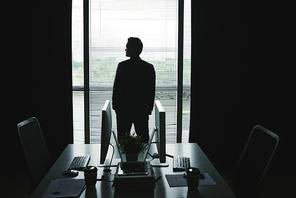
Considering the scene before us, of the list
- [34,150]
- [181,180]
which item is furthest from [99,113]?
[181,180]

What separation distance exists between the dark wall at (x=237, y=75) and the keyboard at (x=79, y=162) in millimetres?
2160

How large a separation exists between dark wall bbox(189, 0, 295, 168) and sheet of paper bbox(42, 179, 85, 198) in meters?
2.54

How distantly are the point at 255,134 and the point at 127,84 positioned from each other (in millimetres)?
1625

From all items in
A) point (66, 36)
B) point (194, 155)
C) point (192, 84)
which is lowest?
point (194, 155)

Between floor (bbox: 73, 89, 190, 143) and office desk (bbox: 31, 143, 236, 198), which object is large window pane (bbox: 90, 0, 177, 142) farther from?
office desk (bbox: 31, 143, 236, 198)

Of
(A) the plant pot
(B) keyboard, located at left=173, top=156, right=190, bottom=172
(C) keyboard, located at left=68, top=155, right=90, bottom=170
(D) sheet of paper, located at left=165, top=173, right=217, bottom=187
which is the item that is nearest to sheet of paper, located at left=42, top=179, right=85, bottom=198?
(C) keyboard, located at left=68, top=155, right=90, bottom=170

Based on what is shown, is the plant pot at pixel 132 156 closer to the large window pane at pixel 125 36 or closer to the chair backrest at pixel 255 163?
the chair backrest at pixel 255 163

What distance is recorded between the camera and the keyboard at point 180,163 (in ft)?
6.98

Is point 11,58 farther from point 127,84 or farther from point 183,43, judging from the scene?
point 183,43

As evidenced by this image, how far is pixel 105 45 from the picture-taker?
4254 mm

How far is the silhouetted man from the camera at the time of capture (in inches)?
134

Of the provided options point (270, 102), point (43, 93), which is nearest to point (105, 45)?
point (43, 93)

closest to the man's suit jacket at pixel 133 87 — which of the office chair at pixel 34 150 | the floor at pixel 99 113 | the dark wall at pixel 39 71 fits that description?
the floor at pixel 99 113

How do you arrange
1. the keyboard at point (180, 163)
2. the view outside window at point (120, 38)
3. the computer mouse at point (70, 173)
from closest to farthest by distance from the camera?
the computer mouse at point (70, 173)
the keyboard at point (180, 163)
the view outside window at point (120, 38)
